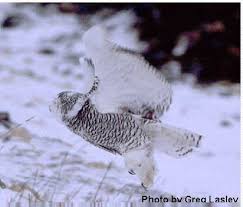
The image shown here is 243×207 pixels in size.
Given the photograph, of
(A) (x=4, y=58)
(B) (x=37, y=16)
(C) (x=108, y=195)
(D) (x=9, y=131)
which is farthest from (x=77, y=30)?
(C) (x=108, y=195)

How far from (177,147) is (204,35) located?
40 cm

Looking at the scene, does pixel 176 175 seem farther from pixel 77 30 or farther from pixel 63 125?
pixel 77 30

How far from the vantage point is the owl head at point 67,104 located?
1.79 meters

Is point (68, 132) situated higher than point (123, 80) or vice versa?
point (123, 80)

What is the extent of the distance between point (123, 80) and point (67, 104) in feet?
0.63

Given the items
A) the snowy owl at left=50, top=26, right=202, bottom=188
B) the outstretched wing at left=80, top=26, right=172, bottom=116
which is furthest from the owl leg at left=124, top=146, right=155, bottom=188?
the outstretched wing at left=80, top=26, right=172, bottom=116

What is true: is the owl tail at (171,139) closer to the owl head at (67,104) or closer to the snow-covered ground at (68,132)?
the snow-covered ground at (68,132)

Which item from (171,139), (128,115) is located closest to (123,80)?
(128,115)

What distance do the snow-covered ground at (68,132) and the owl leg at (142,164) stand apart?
Answer: 2 cm

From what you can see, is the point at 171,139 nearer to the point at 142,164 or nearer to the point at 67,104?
the point at 142,164

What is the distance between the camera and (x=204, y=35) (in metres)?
1.97

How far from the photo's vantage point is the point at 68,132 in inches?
72.4

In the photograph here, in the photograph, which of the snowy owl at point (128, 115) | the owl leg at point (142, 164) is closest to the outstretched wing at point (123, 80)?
Result: the snowy owl at point (128, 115)

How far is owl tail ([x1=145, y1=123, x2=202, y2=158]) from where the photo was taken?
181 cm
